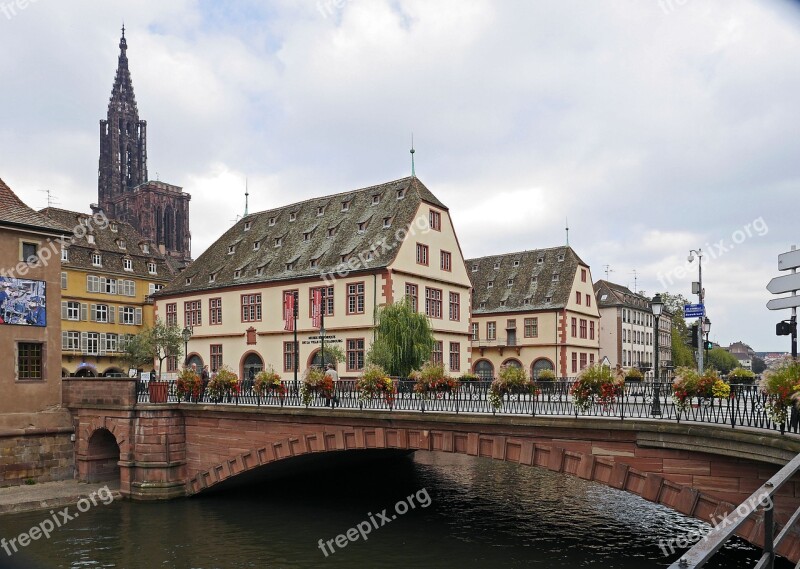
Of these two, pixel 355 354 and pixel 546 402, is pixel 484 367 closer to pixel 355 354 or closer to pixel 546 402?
pixel 355 354

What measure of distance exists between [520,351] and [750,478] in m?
44.8

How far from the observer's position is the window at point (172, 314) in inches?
1927

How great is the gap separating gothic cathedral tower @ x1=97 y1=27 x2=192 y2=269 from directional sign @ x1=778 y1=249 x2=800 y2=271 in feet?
308

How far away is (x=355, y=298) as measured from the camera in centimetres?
3919

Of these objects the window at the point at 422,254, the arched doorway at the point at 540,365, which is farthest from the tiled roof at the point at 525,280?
the window at the point at 422,254

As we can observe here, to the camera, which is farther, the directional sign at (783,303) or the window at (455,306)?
the window at (455,306)

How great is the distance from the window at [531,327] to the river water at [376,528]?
28.6 metres

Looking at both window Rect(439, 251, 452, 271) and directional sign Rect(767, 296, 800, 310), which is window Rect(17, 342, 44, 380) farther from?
directional sign Rect(767, 296, 800, 310)

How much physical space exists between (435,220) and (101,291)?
29800 mm

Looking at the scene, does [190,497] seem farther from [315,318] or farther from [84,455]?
[315,318]

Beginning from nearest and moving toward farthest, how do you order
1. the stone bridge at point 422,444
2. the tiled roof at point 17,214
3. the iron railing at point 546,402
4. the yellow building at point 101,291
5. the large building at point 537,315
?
the stone bridge at point 422,444
the iron railing at point 546,402
the tiled roof at point 17,214
the yellow building at point 101,291
the large building at point 537,315

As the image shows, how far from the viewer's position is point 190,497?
85.0 feet

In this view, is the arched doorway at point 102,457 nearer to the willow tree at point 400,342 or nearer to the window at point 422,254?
the willow tree at point 400,342

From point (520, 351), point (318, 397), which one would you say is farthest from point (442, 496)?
point (520, 351)
